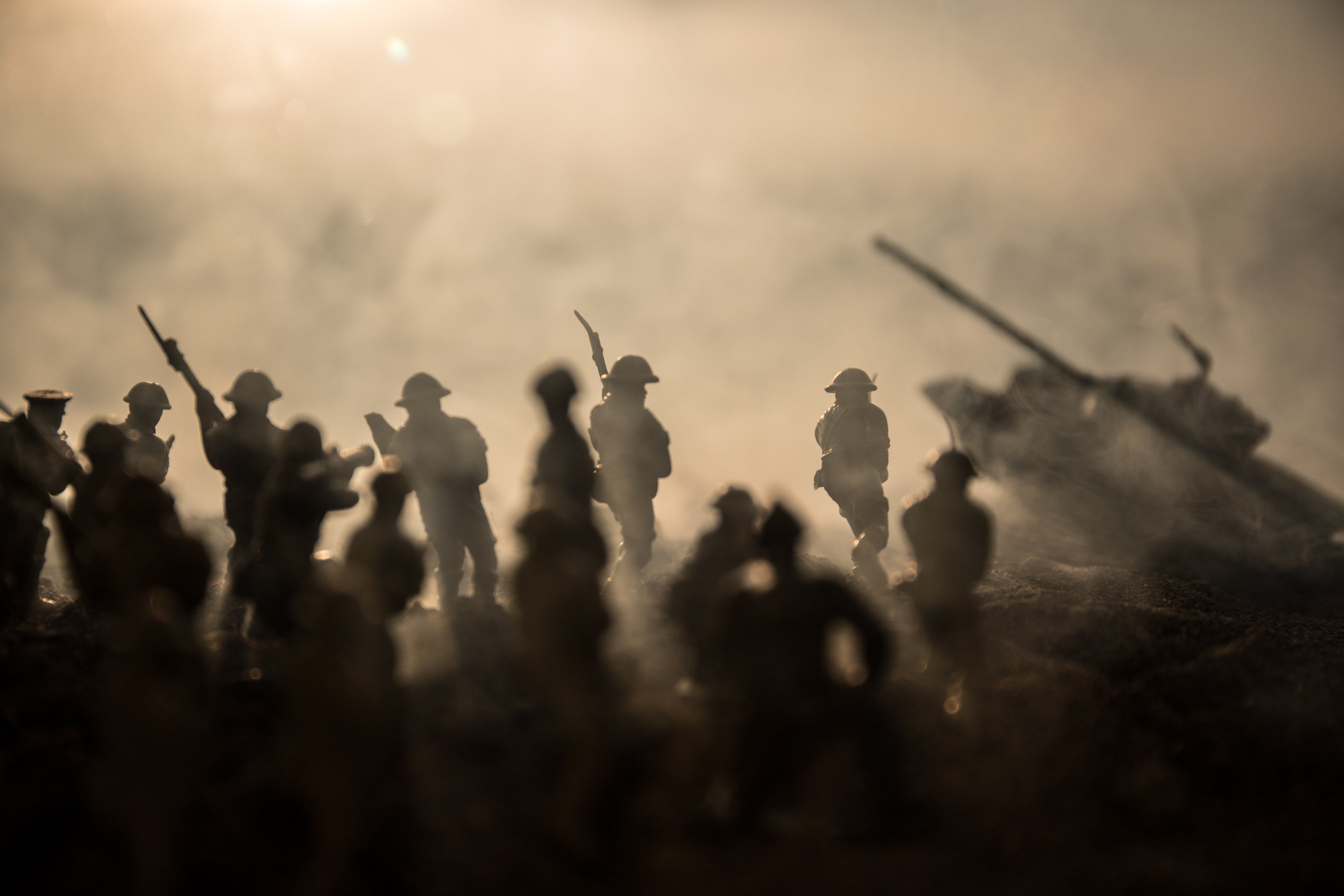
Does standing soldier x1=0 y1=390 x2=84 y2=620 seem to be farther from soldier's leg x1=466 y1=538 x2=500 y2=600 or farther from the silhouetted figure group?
soldier's leg x1=466 y1=538 x2=500 y2=600

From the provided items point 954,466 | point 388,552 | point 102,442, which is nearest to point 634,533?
point 388,552

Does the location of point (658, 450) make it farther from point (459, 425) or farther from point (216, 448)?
point (216, 448)

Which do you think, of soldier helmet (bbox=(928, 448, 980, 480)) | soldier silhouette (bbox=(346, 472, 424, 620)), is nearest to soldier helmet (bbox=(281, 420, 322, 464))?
soldier silhouette (bbox=(346, 472, 424, 620))

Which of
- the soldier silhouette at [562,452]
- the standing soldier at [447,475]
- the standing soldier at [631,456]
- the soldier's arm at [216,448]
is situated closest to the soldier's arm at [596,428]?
the standing soldier at [631,456]

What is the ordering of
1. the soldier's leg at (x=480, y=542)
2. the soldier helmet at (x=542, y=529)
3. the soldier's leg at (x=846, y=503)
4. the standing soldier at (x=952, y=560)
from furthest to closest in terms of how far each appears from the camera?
the soldier's leg at (x=846, y=503), the soldier's leg at (x=480, y=542), the standing soldier at (x=952, y=560), the soldier helmet at (x=542, y=529)

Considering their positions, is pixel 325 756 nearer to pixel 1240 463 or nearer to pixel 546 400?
pixel 546 400

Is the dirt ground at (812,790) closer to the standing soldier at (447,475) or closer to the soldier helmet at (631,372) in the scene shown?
the standing soldier at (447,475)
